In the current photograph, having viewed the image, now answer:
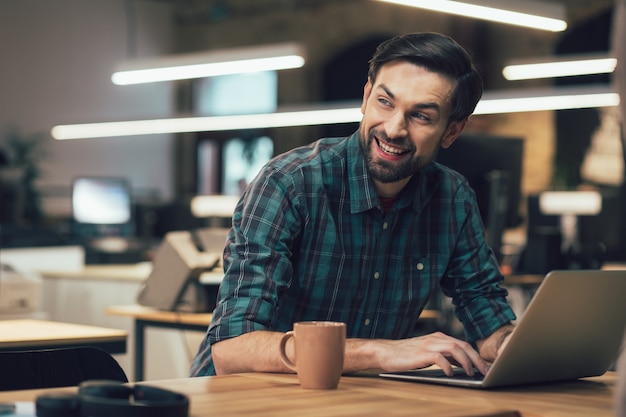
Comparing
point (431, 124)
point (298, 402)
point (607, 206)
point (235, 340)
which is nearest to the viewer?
point (298, 402)

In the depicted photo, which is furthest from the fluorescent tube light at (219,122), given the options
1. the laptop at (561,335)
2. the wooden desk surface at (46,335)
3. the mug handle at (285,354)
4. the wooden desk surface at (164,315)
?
the mug handle at (285,354)

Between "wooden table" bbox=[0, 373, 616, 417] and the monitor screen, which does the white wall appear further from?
"wooden table" bbox=[0, 373, 616, 417]

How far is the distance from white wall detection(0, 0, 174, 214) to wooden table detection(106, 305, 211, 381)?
8.21m

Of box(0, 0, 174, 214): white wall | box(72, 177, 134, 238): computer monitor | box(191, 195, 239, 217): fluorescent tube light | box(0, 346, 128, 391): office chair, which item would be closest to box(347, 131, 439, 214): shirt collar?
box(0, 346, 128, 391): office chair

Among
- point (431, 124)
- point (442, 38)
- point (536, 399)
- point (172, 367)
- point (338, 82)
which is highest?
point (338, 82)

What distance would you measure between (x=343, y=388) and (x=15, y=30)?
1218 centimetres

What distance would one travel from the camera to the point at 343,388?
1.56 meters

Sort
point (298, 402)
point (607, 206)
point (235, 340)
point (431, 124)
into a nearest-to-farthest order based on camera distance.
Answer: point (298, 402), point (235, 340), point (431, 124), point (607, 206)

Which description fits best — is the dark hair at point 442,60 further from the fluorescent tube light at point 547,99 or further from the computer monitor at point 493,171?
the fluorescent tube light at point 547,99

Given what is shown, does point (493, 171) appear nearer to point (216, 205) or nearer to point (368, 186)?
point (216, 205)

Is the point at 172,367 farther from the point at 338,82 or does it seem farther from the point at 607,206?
the point at 338,82

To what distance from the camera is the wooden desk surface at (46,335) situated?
2.84 m

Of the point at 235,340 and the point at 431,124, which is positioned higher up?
the point at 431,124

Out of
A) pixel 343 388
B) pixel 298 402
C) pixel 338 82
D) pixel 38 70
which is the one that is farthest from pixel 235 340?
pixel 38 70
